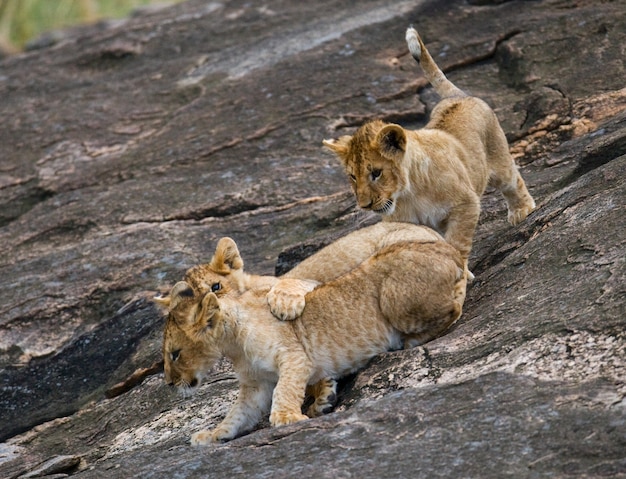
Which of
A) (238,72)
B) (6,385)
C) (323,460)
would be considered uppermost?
(238,72)

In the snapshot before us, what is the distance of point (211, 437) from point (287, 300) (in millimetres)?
1012

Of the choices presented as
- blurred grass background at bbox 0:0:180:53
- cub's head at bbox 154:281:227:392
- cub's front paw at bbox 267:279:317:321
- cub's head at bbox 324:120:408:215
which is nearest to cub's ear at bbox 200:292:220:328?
cub's head at bbox 154:281:227:392

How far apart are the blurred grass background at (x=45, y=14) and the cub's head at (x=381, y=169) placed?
540 inches

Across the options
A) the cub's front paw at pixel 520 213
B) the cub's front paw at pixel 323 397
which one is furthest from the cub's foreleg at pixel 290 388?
the cub's front paw at pixel 520 213

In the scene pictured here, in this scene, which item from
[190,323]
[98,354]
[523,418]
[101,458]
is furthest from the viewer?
[98,354]

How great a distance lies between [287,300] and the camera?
7.04 metres

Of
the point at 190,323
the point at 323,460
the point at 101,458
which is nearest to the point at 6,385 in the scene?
the point at 101,458

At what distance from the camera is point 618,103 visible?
1055cm

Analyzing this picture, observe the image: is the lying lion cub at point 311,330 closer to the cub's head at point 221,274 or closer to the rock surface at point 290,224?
the rock surface at point 290,224

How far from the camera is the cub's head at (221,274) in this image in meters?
7.42

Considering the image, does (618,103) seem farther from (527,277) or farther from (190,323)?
(190,323)

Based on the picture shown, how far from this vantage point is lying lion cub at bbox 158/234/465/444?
6.77 m

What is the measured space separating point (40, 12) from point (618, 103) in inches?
594

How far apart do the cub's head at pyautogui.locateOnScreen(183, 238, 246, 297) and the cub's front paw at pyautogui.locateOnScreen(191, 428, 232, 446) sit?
3.34 feet
